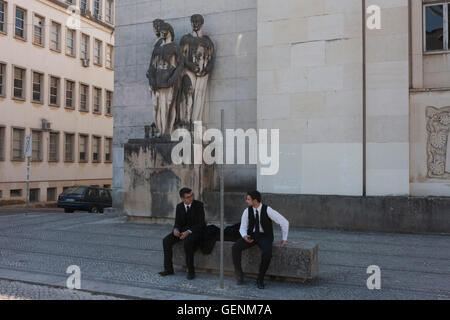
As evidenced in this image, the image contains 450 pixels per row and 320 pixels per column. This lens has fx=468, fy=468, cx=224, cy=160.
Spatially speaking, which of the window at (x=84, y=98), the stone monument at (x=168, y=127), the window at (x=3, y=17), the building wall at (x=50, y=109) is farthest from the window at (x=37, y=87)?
the stone monument at (x=168, y=127)

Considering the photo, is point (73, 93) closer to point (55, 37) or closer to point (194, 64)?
point (55, 37)

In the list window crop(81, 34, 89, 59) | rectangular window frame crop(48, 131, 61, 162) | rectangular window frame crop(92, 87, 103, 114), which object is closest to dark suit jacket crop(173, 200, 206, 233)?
rectangular window frame crop(48, 131, 61, 162)

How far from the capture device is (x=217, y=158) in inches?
590

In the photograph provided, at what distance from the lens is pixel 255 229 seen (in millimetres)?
7281

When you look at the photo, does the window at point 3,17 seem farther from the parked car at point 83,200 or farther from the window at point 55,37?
the parked car at point 83,200

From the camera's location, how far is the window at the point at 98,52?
132 ft

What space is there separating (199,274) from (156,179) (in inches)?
275

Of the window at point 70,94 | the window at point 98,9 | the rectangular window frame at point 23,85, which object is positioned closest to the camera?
the rectangular window frame at point 23,85

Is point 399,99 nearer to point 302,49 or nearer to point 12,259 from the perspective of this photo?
point 302,49

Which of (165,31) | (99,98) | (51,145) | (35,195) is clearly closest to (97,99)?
(99,98)

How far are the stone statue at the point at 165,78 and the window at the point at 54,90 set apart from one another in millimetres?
22621

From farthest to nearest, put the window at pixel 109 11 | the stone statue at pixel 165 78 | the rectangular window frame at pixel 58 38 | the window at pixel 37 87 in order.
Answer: the window at pixel 109 11 → the rectangular window frame at pixel 58 38 → the window at pixel 37 87 → the stone statue at pixel 165 78

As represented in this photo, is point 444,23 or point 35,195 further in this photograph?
point 35,195
